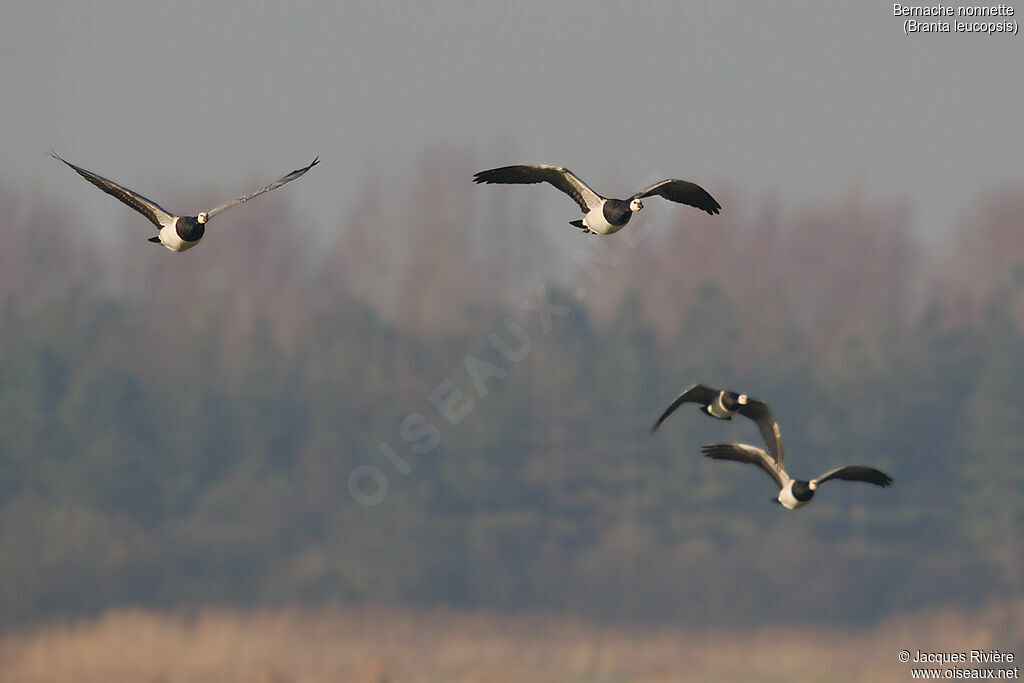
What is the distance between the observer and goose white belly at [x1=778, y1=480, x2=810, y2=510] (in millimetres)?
26344

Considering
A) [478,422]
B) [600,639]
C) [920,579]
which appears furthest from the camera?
[478,422]

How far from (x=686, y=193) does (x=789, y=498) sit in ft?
16.1

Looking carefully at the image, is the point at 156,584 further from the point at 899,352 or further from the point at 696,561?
the point at 899,352

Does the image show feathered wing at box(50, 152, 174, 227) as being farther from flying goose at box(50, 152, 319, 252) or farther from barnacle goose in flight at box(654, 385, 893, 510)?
barnacle goose in flight at box(654, 385, 893, 510)

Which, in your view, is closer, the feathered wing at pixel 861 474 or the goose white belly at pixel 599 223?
the goose white belly at pixel 599 223

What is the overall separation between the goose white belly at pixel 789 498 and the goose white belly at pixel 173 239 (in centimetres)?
967

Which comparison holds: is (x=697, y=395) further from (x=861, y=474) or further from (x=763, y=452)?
(x=861, y=474)

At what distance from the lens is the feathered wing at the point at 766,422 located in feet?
87.7

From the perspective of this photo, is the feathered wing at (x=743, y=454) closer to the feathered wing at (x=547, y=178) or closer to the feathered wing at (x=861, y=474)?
the feathered wing at (x=861, y=474)

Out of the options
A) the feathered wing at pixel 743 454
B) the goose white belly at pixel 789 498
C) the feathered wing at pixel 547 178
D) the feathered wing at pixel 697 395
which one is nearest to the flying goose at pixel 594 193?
the feathered wing at pixel 547 178

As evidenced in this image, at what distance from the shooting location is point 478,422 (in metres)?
76.9

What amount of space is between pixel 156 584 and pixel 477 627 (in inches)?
494

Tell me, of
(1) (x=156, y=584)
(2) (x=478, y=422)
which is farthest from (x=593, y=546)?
(1) (x=156, y=584)

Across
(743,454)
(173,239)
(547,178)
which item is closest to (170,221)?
(173,239)
